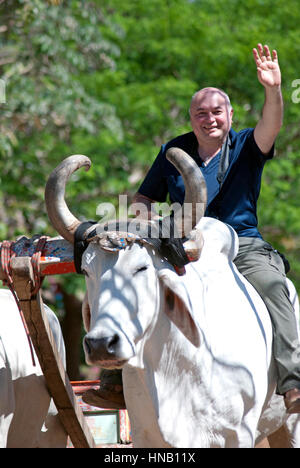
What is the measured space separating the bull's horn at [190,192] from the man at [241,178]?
0.83 m

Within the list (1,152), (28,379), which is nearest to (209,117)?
(28,379)

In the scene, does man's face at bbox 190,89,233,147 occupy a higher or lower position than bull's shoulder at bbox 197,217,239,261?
higher

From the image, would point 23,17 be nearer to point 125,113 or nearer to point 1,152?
point 1,152

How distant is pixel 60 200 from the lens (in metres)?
3.42

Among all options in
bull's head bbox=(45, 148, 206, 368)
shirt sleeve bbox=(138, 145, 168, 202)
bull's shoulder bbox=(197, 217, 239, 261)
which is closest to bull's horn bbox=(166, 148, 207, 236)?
bull's head bbox=(45, 148, 206, 368)

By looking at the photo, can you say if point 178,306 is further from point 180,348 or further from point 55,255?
point 55,255

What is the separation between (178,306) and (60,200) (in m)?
0.79

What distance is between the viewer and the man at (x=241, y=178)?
3963 mm

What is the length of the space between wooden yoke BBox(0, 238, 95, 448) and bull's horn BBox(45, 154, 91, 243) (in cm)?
25

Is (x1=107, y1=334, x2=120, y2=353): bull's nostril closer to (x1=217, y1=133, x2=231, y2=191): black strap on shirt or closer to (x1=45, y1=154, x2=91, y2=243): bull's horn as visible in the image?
(x1=45, y1=154, x2=91, y2=243): bull's horn

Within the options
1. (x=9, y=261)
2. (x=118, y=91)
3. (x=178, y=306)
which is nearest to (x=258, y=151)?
(x=178, y=306)

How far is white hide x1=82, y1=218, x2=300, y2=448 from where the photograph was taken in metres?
3.14

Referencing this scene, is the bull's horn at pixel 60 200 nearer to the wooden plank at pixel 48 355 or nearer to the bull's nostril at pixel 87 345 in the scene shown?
the wooden plank at pixel 48 355

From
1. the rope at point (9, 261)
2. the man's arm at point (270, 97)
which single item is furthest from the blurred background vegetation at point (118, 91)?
the rope at point (9, 261)
